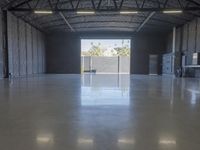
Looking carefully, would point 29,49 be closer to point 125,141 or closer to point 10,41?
point 10,41

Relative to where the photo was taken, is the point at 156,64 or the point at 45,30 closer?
the point at 45,30

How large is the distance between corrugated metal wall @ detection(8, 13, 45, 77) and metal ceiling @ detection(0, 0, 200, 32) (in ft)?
2.69

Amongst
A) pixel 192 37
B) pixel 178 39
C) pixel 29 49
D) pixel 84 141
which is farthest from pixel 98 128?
pixel 178 39

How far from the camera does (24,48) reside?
18516mm

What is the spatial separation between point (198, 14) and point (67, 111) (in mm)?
15593

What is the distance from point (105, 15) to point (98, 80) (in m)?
7.82

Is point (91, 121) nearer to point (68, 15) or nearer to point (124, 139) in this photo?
point (124, 139)

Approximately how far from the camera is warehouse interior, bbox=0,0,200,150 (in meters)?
2.48

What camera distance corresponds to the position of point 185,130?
8.77ft

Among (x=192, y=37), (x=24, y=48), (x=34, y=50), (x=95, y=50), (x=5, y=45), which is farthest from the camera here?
(x=95, y=50)

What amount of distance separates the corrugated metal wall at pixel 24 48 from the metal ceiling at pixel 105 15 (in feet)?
2.69

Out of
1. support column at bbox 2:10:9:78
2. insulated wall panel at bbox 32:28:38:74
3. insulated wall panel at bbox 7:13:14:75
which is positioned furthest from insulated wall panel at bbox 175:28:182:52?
support column at bbox 2:10:9:78

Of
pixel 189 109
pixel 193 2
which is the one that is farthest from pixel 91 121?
pixel 193 2

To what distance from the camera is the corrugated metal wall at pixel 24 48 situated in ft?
51.5
